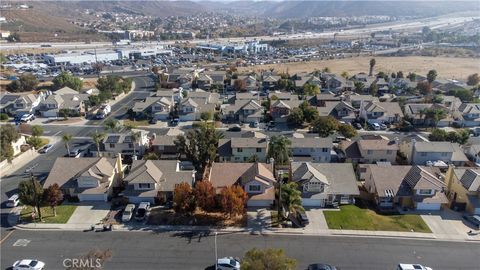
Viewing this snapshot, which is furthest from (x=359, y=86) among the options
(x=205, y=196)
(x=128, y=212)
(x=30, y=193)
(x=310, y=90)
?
(x=30, y=193)

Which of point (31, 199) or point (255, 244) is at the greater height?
point (31, 199)

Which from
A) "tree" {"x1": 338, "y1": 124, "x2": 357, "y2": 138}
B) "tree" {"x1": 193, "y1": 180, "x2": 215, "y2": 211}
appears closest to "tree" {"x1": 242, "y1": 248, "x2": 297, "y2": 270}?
"tree" {"x1": 193, "y1": 180, "x2": 215, "y2": 211}

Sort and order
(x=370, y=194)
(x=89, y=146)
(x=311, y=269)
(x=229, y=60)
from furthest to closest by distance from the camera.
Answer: (x=229, y=60) < (x=89, y=146) < (x=370, y=194) < (x=311, y=269)

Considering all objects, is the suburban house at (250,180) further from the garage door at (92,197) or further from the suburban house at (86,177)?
the garage door at (92,197)

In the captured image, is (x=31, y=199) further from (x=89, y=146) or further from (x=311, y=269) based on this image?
(x=311, y=269)

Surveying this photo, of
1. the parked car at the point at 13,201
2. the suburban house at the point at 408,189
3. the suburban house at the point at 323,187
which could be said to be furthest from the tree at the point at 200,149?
the suburban house at the point at 408,189

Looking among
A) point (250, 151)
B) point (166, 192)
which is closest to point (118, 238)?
point (166, 192)
